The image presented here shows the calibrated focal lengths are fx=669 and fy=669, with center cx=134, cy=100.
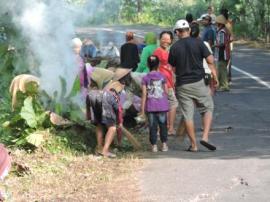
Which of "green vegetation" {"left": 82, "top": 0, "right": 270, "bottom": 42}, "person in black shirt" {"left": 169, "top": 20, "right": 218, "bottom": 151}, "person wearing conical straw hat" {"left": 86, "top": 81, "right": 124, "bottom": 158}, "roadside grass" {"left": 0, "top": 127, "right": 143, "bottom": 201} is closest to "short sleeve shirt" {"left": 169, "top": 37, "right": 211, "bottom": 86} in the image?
"person in black shirt" {"left": 169, "top": 20, "right": 218, "bottom": 151}

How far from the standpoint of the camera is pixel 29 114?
356 inches

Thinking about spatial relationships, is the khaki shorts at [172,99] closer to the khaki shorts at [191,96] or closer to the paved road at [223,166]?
the paved road at [223,166]

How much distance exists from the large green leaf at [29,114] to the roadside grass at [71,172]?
1.00ft

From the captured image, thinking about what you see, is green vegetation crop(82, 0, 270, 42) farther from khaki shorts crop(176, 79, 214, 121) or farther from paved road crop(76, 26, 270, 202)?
paved road crop(76, 26, 270, 202)

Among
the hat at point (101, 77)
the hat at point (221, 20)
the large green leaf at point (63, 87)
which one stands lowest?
the large green leaf at point (63, 87)

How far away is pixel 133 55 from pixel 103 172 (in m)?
5.01

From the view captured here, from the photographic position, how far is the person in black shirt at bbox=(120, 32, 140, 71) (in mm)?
12703

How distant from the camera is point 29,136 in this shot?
8.83m

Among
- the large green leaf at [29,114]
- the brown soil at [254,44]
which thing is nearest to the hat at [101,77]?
the large green leaf at [29,114]

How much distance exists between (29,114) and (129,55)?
13.3ft

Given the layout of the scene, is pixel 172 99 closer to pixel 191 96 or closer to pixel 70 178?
pixel 191 96

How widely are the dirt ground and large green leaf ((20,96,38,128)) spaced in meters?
0.43

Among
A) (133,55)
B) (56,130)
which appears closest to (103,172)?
(56,130)

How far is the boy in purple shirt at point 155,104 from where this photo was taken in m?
9.30
